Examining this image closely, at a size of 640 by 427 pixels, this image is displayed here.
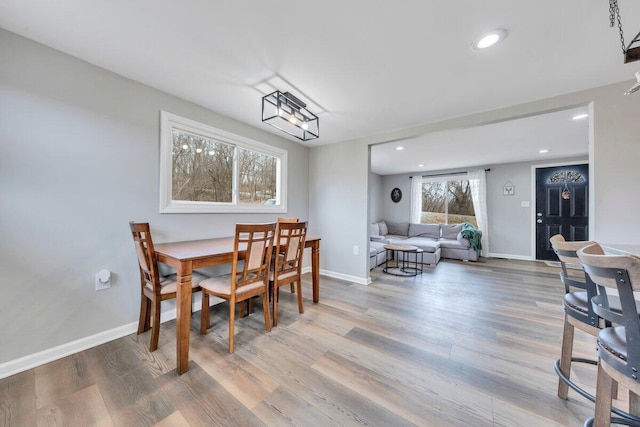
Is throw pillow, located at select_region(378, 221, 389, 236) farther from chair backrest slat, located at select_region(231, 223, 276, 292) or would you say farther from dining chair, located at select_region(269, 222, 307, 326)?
chair backrest slat, located at select_region(231, 223, 276, 292)

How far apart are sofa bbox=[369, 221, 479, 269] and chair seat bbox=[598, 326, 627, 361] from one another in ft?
11.1

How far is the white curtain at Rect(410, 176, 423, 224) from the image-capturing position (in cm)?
645

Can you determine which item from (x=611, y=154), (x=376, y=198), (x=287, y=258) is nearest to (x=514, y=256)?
(x=376, y=198)

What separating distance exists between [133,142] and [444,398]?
3101 mm

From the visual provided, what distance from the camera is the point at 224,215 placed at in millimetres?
2770

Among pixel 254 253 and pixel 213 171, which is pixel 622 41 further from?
pixel 213 171

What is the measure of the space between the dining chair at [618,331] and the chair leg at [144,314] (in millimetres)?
2810

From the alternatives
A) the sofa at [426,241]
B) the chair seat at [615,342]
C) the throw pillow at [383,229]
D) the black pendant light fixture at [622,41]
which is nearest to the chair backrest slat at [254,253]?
the chair seat at [615,342]

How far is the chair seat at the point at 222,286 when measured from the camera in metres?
1.84

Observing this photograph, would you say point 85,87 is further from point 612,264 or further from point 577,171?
point 577,171

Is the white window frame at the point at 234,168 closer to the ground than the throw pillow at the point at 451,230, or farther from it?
farther from it

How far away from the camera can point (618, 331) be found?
0.91m

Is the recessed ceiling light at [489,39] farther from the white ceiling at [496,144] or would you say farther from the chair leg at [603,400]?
the chair leg at [603,400]

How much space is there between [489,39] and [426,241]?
449 cm
